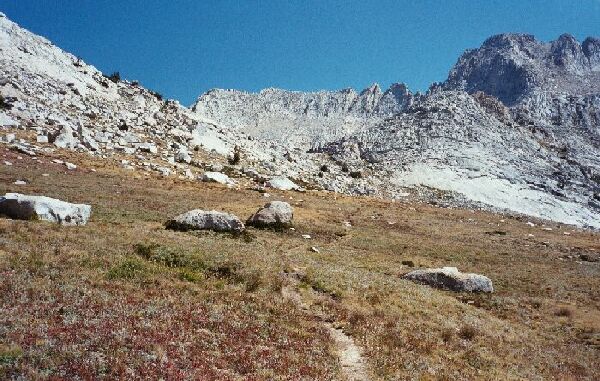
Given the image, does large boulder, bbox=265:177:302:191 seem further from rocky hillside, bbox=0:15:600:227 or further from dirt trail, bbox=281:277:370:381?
dirt trail, bbox=281:277:370:381

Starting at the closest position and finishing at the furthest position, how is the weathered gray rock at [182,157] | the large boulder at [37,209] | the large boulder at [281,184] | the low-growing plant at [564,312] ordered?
the large boulder at [37,209]
the low-growing plant at [564,312]
the large boulder at [281,184]
the weathered gray rock at [182,157]

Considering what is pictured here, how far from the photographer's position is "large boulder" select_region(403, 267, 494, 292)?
32938mm

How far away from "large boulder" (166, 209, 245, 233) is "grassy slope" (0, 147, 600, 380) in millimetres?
1607

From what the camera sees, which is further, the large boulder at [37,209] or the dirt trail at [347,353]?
the large boulder at [37,209]

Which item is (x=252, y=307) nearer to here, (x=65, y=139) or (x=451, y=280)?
(x=451, y=280)

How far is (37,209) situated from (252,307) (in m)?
16.9

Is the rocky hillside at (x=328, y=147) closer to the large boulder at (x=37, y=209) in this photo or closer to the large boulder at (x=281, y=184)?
the large boulder at (x=281, y=184)

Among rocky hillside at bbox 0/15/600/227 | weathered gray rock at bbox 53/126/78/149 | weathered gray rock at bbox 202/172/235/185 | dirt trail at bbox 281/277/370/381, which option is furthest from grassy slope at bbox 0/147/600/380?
rocky hillside at bbox 0/15/600/227

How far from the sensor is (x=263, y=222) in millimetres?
43688

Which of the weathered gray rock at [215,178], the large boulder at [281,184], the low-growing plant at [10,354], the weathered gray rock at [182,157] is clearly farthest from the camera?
the weathered gray rock at [182,157]

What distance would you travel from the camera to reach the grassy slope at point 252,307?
530 inches

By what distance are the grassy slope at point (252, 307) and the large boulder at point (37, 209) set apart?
6.66 feet

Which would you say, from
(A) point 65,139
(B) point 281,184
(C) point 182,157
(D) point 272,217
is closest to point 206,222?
(D) point 272,217

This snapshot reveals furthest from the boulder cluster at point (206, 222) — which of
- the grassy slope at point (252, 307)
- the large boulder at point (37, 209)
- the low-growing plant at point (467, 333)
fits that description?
the low-growing plant at point (467, 333)
